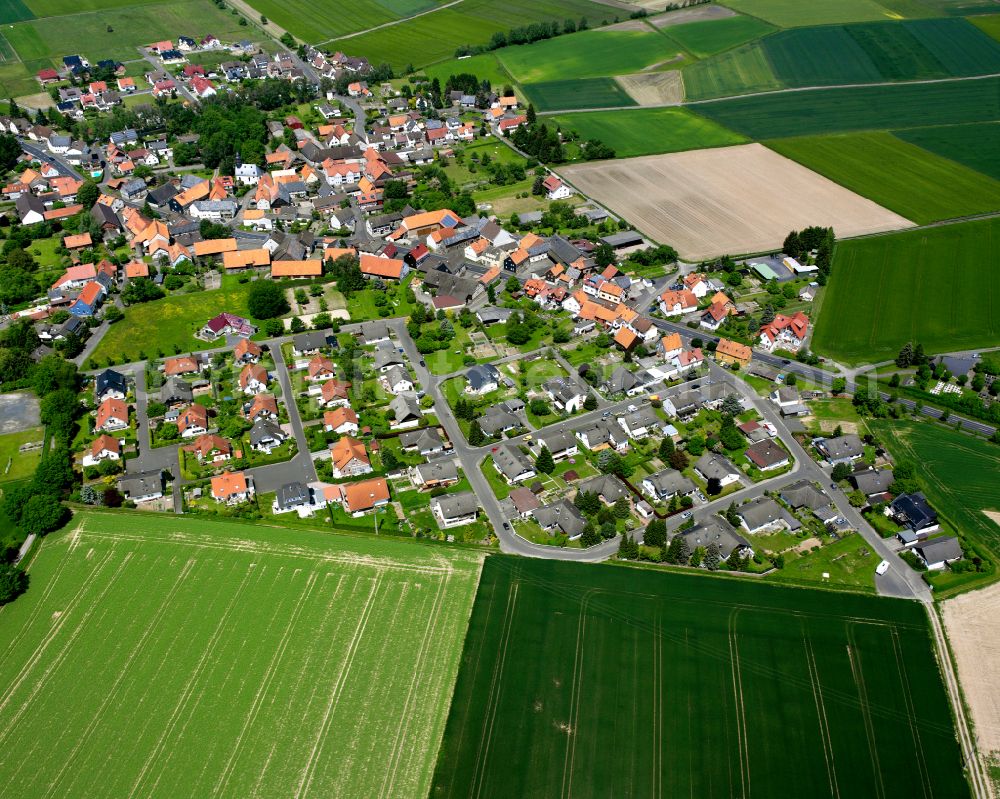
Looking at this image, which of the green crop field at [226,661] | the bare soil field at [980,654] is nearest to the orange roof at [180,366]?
the green crop field at [226,661]

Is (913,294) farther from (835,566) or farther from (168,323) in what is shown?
(168,323)

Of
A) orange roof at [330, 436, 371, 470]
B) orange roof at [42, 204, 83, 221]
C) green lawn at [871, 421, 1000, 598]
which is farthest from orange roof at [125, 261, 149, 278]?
green lawn at [871, 421, 1000, 598]

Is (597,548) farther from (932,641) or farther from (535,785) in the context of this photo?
(932,641)

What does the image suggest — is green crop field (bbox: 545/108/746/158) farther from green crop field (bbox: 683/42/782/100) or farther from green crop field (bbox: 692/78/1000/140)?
green crop field (bbox: 683/42/782/100)

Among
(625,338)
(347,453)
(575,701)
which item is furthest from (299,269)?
(575,701)

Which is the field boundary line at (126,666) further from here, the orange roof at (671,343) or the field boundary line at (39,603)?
the orange roof at (671,343)

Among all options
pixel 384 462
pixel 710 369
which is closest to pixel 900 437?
pixel 710 369
